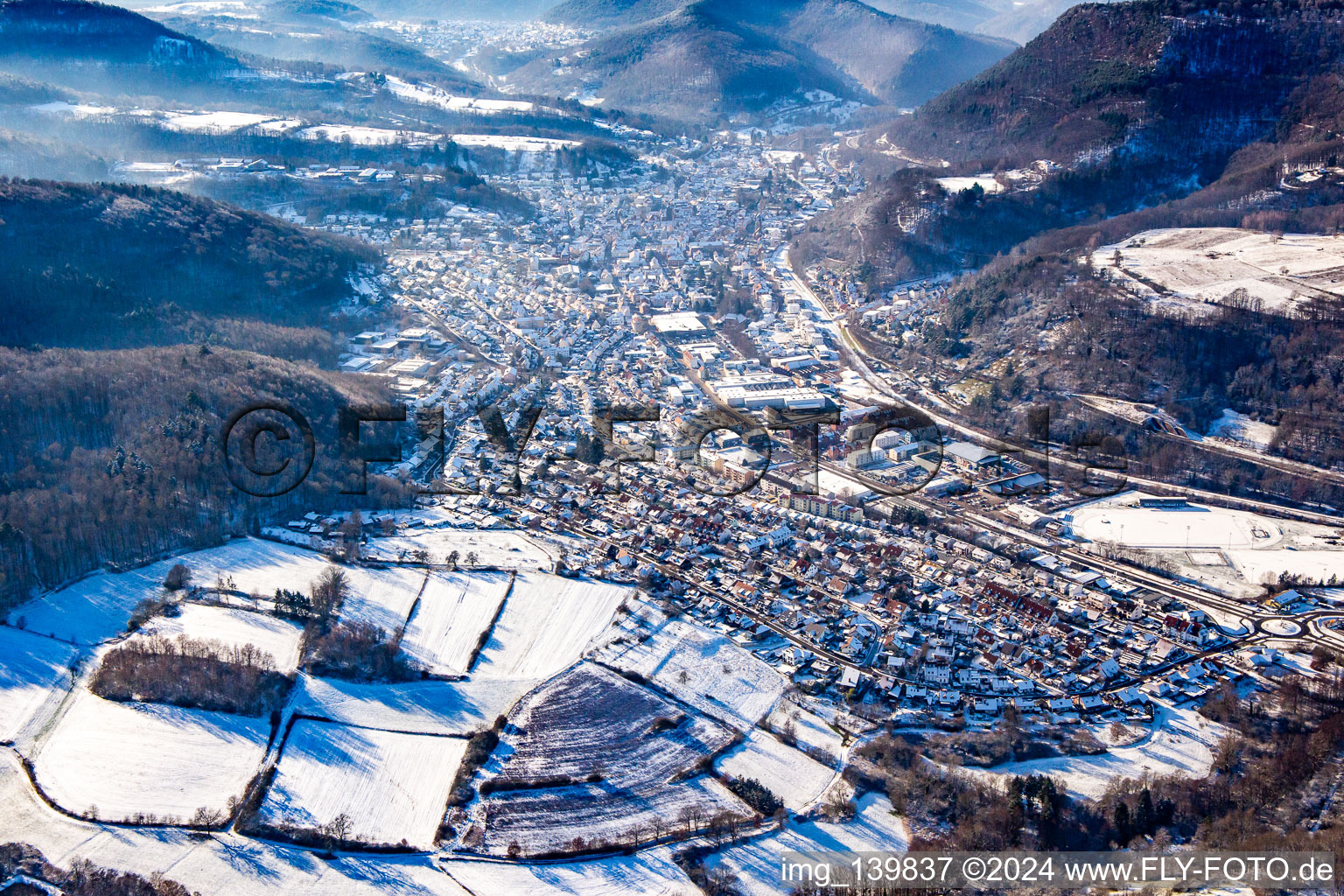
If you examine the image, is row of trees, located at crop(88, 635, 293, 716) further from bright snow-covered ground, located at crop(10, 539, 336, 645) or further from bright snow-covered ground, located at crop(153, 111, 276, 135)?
bright snow-covered ground, located at crop(153, 111, 276, 135)

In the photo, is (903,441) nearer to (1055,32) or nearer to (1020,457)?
(1020,457)

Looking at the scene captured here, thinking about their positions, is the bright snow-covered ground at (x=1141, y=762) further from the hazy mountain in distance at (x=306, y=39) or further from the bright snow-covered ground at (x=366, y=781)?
the hazy mountain in distance at (x=306, y=39)

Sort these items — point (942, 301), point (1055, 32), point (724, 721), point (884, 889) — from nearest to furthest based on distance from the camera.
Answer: point (884, 889), point (724, 721), point (942, 301), point (1055, 32)

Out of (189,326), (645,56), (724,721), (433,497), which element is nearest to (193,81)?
(645,56)

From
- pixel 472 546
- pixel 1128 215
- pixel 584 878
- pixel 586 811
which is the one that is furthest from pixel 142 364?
pixel 1128 215

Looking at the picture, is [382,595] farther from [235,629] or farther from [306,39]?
[306,39]

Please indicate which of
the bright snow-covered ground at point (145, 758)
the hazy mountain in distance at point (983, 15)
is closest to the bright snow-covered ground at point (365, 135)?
the bright snow-covered ground at point (145, 758)
